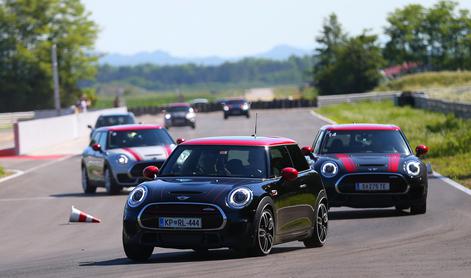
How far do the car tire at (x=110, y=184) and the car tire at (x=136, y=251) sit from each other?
39.6 feet

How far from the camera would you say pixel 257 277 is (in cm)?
1090

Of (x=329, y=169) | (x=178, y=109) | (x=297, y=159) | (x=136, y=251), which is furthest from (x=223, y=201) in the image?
(x=178, y=109)

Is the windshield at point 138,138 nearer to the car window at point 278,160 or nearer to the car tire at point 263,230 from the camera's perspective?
the car window at point 278,160

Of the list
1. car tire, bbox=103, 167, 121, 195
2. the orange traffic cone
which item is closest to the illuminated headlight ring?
the orange traffic cone

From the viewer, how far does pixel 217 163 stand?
43.4 feet

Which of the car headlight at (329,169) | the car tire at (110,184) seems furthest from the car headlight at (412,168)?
the car tire at (110,184)

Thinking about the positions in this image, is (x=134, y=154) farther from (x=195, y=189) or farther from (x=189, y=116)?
(x=189, y=116)

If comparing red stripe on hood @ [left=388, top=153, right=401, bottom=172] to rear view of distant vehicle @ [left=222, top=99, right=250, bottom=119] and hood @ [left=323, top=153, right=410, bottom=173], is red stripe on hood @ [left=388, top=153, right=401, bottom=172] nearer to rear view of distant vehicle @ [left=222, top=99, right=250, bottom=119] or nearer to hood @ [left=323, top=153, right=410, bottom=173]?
hood @ [left=323, top=153, right=410, bottom=173]

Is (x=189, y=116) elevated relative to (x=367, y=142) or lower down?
lower down

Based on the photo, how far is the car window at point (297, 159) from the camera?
14.1m

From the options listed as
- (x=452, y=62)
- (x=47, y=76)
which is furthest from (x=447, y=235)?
(x=452, y=62)

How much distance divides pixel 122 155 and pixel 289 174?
39.5 ft

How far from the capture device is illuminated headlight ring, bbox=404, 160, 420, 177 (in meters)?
18.5

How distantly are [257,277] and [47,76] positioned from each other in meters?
116
